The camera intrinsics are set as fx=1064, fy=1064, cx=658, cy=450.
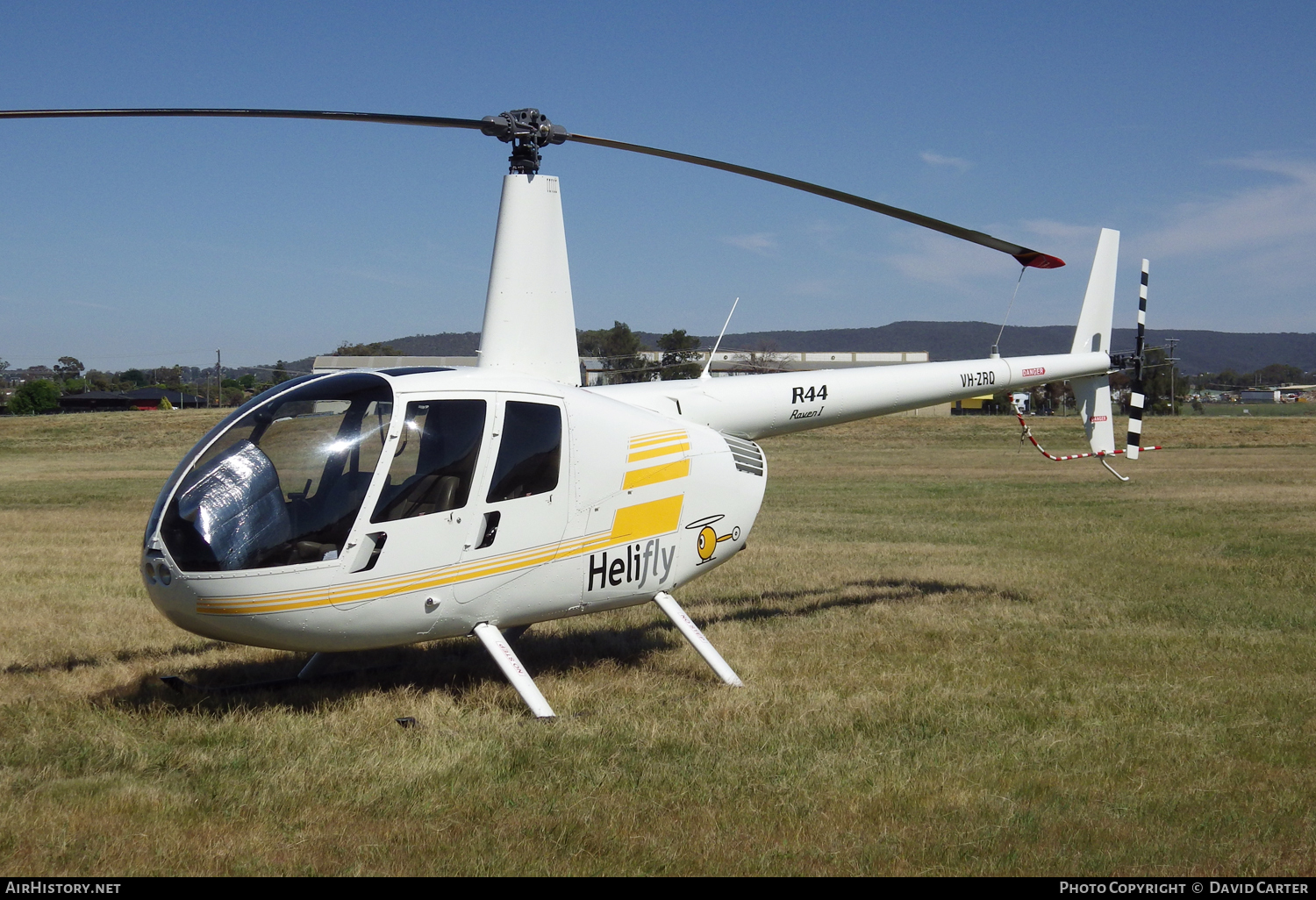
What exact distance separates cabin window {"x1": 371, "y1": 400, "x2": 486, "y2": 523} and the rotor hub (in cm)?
190

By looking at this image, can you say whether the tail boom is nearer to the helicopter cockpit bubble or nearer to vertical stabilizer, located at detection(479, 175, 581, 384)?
vertical stabilizer, located at detection(479, 175, 581, 384)

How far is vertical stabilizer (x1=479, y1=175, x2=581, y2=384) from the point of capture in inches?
297

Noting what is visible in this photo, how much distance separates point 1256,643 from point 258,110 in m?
8.45

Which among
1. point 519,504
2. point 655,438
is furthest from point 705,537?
point 519,504

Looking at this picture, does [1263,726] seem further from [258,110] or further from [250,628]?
[258,110]

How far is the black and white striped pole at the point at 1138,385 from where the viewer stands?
1189cm

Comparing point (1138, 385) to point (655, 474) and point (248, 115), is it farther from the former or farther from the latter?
point (248, 115)

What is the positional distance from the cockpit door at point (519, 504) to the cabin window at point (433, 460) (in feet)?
0.38

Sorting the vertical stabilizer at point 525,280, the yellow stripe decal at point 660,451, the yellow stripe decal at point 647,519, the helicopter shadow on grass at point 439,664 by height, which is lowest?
the helicopter shadow on grass at point 439,664

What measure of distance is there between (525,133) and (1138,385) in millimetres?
8379

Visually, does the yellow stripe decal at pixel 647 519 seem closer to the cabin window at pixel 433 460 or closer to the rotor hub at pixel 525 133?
the cabin window at pixel 433 460

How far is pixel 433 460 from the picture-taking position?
6355 millimetres

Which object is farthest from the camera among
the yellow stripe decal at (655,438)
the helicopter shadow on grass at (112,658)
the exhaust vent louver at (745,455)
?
the exhaust vent louver at (745,455)

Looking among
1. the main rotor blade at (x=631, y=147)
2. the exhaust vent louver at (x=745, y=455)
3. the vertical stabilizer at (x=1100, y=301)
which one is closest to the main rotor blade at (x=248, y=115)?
the main rotor blade at (x=631, y=147)
